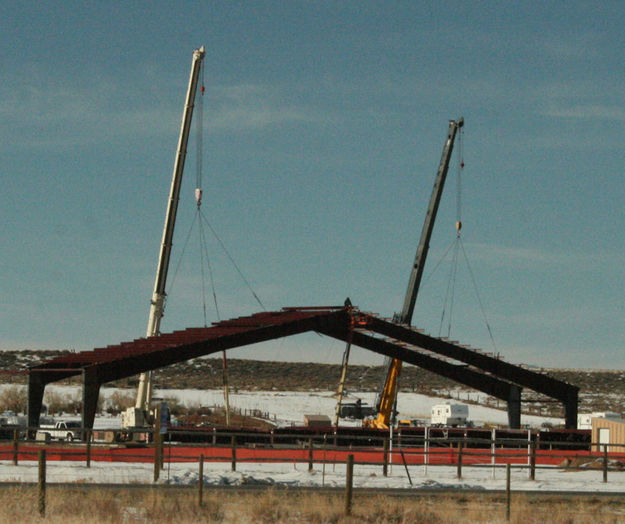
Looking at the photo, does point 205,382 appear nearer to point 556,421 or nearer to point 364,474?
point 556,421

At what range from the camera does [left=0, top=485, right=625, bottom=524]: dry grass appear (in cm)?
2394

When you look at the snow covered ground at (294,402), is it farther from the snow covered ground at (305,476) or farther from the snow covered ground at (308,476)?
the snow covered ground at (305,476)

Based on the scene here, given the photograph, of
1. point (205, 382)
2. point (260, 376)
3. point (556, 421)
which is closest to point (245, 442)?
point (556, 421)

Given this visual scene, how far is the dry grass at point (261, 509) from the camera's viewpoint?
23938 millimetres

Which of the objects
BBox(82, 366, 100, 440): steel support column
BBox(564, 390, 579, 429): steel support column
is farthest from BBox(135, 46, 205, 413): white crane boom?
BBox(564, 390, 579, 429): steel support column

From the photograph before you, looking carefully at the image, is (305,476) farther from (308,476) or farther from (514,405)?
(514,405)

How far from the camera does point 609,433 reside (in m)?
52.5

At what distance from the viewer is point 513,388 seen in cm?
5953

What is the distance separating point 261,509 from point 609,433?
31.5 m

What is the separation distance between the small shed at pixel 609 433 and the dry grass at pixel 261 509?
2400 centimetres

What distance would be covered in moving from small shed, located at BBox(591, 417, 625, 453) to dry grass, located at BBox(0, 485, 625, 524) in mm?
23997

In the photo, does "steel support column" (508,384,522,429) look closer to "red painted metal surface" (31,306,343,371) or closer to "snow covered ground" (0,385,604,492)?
"red painted metal surface" (31,306,343,371)

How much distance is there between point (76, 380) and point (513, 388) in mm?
77100

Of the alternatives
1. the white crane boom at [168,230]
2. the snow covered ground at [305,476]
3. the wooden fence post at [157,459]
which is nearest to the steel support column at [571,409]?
the snow covered ground at [305,476]
